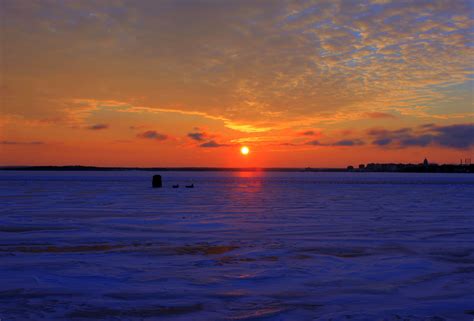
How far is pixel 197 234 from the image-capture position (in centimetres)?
1025

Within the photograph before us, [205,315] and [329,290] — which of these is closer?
[205,315]

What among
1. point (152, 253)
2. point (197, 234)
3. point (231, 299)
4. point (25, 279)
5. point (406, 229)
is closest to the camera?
point (231, 299)

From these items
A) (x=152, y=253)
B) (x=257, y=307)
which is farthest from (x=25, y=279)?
(x=257, y=307)

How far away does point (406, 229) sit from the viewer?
1124 cm

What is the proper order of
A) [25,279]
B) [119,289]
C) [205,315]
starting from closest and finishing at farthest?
1. [205,315]
2. [119,289]
3. [25,279]

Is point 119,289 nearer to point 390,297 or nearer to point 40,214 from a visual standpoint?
point 390,297

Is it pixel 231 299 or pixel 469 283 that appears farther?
pixel 469 283

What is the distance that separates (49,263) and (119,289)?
1.95m

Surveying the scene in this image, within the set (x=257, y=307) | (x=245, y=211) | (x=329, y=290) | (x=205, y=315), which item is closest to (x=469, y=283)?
(x=329, y=290)

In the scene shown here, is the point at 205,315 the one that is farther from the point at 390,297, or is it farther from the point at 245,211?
the point at 245,211

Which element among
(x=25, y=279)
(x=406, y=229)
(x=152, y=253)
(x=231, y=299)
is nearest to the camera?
(x=231, y=299)

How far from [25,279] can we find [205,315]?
2706 mm

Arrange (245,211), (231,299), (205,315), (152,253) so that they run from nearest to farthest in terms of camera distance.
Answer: (205,315)
(231,299)
(152,253)
(245,211)

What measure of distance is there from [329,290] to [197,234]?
4.90 metres
